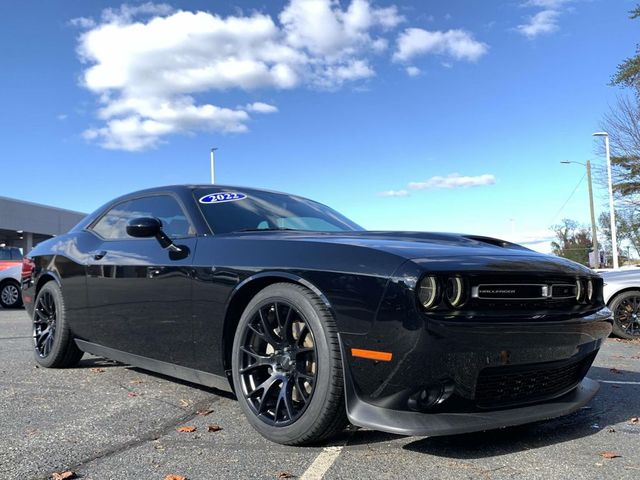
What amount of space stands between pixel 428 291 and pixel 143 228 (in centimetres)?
198

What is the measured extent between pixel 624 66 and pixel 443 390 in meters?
24.7

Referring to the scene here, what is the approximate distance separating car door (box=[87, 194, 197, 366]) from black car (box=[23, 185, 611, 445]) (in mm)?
15

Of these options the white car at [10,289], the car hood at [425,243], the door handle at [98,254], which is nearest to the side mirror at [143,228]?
the car hood at [425,243]

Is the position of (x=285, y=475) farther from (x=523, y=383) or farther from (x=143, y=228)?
(x=143, y=228)

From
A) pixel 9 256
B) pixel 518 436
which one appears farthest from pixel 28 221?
pixel 518 436

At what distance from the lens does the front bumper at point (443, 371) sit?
254cm

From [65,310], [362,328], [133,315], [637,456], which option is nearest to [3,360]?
[65,310]

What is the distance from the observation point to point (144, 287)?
3881mm

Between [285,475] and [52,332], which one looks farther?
[52,332]

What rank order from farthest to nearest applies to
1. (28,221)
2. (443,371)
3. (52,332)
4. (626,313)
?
(28,221) → (626,313) → (52,332) → (443,371)

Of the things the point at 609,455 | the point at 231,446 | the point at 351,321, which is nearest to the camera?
the point at 351,321

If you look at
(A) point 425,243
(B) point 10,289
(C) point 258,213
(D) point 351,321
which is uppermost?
(C) point 258,213

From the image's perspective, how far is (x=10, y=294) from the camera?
1282 cm

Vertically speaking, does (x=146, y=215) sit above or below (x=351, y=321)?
above
